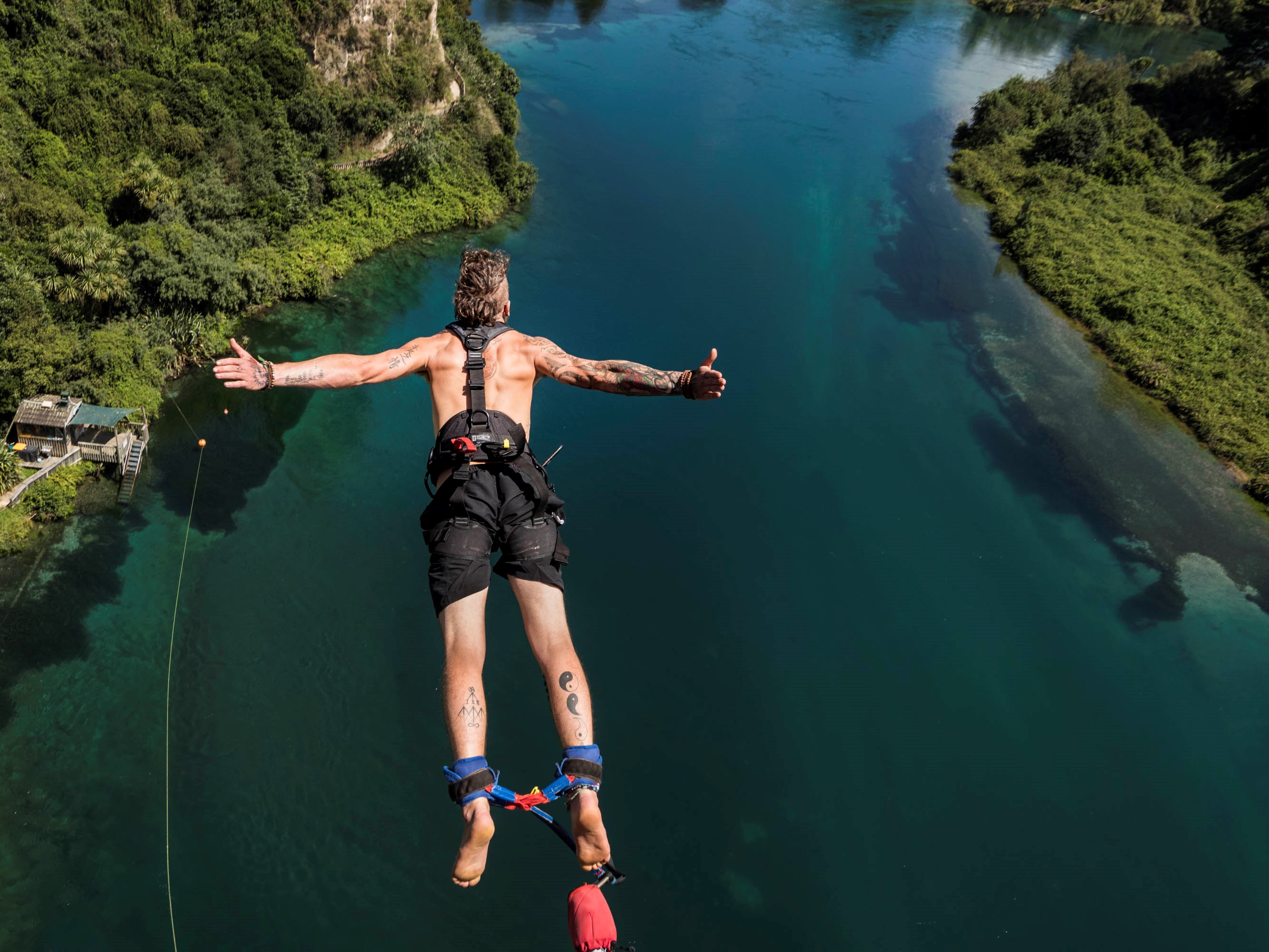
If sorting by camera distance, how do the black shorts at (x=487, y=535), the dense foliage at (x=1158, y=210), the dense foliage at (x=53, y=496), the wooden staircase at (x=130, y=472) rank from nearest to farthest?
the black shorts at (x=487, y=535)
the dense foliage at (x=53, y=496)
the wooden staircase at (x=130, y=472)
the dense foliage at (x=1158, y=210)

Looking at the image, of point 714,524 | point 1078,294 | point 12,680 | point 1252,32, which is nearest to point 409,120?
point 714,524

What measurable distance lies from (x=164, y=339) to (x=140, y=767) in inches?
449

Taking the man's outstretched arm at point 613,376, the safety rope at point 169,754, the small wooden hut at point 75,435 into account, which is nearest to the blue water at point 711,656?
the safety rope at point 169,754

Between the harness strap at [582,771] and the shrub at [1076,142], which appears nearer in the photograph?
the harness strap at [582,771]

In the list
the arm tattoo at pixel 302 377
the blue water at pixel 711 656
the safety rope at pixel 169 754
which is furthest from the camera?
the blue water at pixel 711 656

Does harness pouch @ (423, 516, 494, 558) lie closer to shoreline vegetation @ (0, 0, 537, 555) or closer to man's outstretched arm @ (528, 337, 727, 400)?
man's outstretched arm @ (528, 337, 727, 400)

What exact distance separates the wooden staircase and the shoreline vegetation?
1497mm

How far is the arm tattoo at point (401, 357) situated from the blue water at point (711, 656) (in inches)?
465

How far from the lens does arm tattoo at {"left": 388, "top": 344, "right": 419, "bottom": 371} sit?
5.01 m

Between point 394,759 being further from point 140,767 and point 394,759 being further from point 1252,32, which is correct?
point 1252,32

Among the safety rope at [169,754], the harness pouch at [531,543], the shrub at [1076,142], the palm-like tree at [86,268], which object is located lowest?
the safety rope at [169,754]

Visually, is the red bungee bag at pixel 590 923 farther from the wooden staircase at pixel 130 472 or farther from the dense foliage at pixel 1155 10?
the dense foliage at pixel 1155 10

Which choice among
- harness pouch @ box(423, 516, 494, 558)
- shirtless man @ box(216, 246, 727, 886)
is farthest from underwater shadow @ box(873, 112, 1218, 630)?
harness pouch @ box(423, 516, 494, 558)

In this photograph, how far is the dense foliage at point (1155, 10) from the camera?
6488 centimetres
